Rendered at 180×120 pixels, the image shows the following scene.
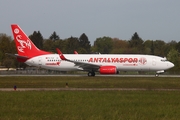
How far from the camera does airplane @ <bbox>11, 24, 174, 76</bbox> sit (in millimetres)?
52469

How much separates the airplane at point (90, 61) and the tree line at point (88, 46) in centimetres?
2987

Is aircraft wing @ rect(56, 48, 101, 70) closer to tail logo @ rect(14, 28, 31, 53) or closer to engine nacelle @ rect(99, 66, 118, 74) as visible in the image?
engine nacelle @ rect(99, 66, 118, 74)

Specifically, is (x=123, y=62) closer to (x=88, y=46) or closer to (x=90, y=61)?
(x=90, y=61)

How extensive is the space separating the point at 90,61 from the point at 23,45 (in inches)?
398

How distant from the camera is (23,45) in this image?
181 ft
